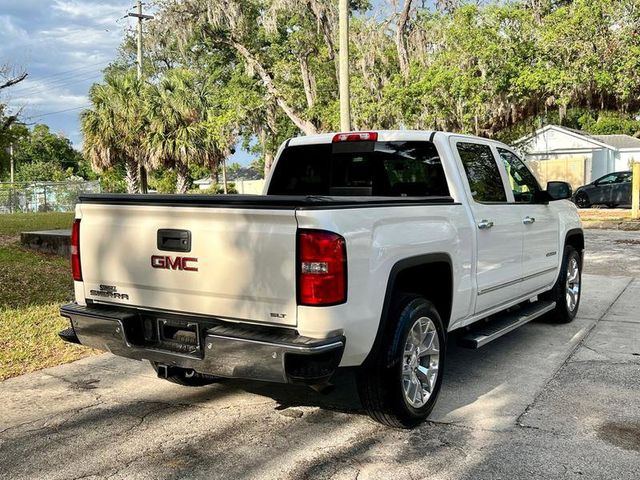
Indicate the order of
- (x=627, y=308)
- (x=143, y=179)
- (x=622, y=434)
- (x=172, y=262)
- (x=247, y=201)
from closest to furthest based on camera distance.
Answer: (x=247, y=201) < (x=172, y=262) < (x=622, y=434) < (x=627, y=308) < (x=143, y=179)

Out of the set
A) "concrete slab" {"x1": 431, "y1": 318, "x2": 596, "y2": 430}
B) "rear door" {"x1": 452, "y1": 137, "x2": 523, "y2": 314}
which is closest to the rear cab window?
"rear door" {"x1": 452, "y1": 137, "x2": 523, "y2": 314}

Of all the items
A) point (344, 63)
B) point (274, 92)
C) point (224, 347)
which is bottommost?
point (224, 347)

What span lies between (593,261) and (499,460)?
31.5 feet

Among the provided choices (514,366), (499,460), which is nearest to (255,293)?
(499,460)

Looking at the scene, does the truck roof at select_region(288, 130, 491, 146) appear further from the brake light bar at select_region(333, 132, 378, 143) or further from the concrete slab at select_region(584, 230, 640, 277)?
the concrete slab at select_region(584, 230, 640, 277)

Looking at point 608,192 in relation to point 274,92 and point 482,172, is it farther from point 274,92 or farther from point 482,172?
point 482,172

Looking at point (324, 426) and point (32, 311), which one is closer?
point (324, 426)

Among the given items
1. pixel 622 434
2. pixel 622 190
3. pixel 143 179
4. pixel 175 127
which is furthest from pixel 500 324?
pixel 143 179

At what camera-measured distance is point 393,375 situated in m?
3.96

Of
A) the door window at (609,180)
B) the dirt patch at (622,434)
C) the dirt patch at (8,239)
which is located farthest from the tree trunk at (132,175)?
the dirt patch at (622,434)

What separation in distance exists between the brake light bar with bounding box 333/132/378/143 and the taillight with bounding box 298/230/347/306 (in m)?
2.03

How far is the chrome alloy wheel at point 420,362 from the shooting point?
13.7 ft

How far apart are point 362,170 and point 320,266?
217cm

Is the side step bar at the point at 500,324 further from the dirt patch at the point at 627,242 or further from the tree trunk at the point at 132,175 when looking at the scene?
the tree trunk at the point at 132,175
